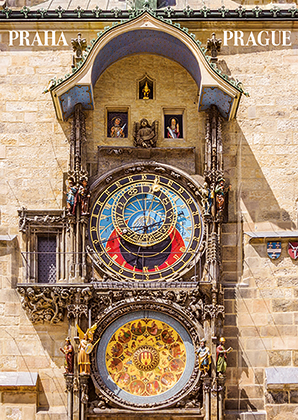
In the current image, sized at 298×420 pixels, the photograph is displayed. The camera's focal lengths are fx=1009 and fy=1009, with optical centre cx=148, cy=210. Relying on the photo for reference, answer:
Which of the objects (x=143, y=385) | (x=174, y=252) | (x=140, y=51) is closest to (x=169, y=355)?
(x=143, y=385)

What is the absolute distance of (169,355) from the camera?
14.6 metres

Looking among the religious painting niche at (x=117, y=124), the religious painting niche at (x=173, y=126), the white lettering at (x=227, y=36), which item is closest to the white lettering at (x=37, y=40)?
the religious painting niche at (x=117, y=124)

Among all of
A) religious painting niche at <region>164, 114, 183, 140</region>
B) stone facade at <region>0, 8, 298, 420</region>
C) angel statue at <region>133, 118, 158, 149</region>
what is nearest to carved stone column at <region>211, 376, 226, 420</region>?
stone facade at <region>0, 8, 298, 420</region>

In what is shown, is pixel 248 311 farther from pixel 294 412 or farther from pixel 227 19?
pixel 227 19

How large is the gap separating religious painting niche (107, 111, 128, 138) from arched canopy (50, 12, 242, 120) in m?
0.40

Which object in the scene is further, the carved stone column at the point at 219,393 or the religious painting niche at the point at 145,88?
the religious painting niche at the point at 145,88

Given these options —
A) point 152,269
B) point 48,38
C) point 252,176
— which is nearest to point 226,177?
point 252,176

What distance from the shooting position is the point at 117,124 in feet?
51.5

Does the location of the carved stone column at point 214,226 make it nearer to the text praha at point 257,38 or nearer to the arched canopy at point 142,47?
the arched canopy at point 142,47

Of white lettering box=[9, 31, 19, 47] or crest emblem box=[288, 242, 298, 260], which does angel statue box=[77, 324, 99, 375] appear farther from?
white lettering box=[9, 31, 19, 47]

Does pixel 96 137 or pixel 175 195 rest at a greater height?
pixel 96 137

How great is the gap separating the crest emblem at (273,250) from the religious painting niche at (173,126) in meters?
2.23

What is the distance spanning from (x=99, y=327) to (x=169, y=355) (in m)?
1.10

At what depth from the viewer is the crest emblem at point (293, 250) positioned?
14.9m
